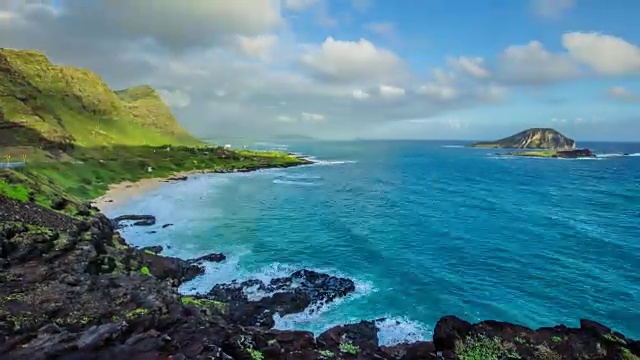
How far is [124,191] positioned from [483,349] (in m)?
99.1

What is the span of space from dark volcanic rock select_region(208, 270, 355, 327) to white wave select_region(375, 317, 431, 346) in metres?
6.37

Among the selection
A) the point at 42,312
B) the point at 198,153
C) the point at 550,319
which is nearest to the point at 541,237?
the point at 550,319

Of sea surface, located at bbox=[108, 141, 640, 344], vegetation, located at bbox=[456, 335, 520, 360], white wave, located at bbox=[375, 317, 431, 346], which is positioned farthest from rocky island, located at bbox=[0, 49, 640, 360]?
sea surface, located at bbox=[108, 141, 640, 344]

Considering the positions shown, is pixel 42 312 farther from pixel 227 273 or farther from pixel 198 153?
pixel 198 153

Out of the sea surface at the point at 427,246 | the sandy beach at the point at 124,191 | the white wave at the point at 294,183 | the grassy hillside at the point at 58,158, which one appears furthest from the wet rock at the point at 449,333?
the white wave at the point at 294,183

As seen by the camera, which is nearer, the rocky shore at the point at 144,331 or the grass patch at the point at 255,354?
the rocky shore at the point at 144,331

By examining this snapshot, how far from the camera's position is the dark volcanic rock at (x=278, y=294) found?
32.1 meters

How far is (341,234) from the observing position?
60.7m

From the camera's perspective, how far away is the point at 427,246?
178 ft

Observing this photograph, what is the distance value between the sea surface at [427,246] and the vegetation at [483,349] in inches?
521

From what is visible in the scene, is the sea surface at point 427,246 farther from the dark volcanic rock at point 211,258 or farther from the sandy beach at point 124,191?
the sandy beach at point 124,191

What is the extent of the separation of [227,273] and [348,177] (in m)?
105

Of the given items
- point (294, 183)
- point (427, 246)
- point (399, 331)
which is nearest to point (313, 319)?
point (399, 331)

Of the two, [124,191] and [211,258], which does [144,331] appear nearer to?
[211,258]
